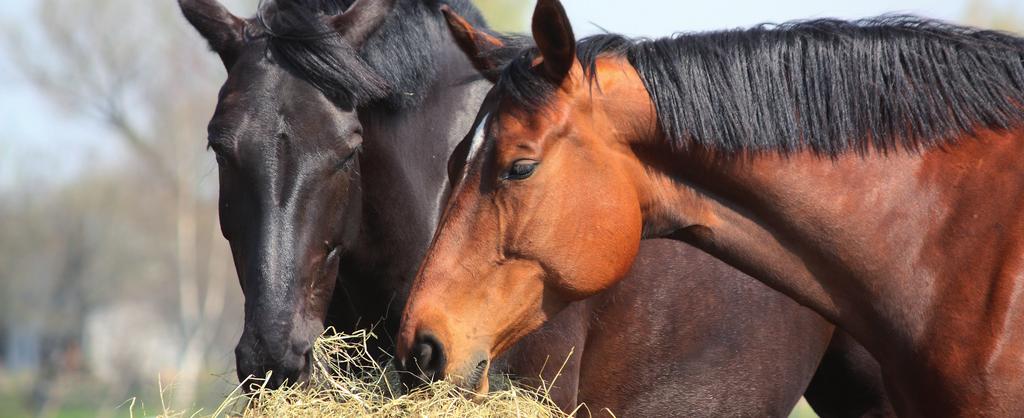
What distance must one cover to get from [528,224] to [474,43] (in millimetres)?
1003

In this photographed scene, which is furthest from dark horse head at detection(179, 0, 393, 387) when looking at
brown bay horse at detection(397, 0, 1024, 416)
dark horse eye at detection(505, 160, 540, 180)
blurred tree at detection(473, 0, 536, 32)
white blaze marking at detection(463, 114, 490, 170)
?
blurred tree at detection(473, 0, 536, 32)

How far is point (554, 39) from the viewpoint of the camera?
3.38 meters

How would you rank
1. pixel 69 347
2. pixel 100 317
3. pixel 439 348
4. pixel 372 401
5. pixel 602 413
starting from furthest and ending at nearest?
1. pixel 100 317
2. pixel 69 347
3. pixel 602 413
4. pixel 372 401
5. pixel 439 348

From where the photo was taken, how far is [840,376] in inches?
225

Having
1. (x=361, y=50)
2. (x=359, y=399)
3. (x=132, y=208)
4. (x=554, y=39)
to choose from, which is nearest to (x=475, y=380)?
(x=359, y=399)

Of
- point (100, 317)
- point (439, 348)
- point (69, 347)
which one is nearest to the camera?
point (439, 348)

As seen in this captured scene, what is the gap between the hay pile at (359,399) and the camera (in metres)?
3.33

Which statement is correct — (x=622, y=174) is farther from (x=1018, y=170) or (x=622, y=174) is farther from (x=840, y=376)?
(x=840, y=376)

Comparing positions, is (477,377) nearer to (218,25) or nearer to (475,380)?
(475,380)

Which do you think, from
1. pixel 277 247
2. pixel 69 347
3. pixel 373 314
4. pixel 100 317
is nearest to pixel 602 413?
pixel 373 314

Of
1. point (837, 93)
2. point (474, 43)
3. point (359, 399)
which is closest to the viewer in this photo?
point (837, 93)

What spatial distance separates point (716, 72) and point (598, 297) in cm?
150

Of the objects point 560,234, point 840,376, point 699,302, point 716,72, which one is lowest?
point 840,376

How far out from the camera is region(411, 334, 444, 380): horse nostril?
3.26 meters
